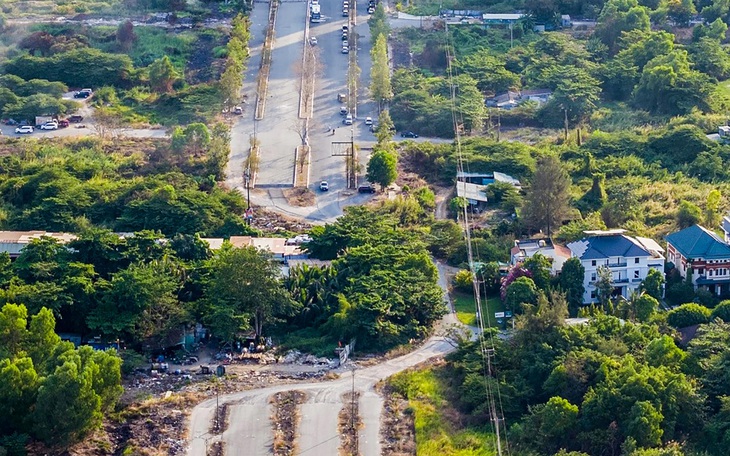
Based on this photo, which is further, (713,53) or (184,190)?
(713,53)

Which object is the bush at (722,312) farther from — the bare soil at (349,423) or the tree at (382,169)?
the tree at (382,169)

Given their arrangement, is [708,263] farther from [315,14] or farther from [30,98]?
[315,14]

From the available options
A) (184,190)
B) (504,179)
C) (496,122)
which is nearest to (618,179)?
(504,179)

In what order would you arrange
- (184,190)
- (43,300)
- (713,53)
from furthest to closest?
1. (713,53)
2. (184,190)
3. (43,300)

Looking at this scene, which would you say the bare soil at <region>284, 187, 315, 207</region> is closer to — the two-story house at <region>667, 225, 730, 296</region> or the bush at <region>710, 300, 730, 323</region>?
the two-story house at <region>667, 225, 730, 296</region>

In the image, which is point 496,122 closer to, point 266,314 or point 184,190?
point 184,190

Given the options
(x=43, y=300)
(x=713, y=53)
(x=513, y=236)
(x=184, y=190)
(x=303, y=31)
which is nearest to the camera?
(x=43, y=300)

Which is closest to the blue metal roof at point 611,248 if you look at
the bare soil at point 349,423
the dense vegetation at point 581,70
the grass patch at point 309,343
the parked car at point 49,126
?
the grass patch at point 309,343
